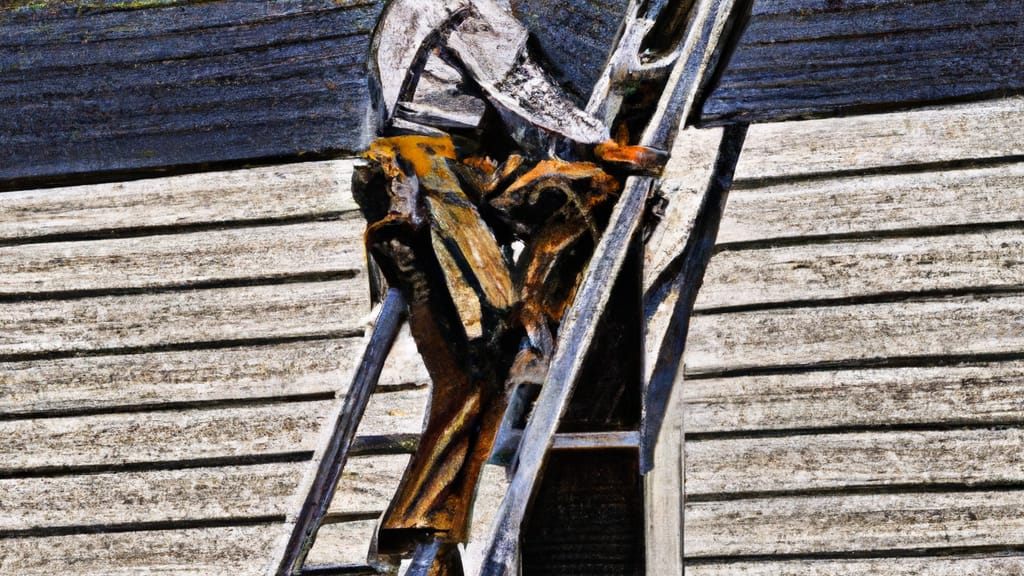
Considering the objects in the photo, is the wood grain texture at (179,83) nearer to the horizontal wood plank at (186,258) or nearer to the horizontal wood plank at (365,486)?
the horizontal wood plank at (186,258)

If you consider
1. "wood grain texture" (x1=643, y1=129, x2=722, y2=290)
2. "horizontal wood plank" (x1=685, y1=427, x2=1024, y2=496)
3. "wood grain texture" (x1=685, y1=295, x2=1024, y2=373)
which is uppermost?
"wood grain texture" (x1=685, y1=295, x2=1024, y2=373)

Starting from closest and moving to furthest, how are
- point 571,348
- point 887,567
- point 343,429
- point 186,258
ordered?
1. point 571,348
2. point 343,429
3. point 887,567
4. point 186,258

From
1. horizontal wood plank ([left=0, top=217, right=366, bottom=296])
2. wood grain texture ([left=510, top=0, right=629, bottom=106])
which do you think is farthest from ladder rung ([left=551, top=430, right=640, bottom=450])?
horizontal wood plank ([left=0, top=217, right=366, bottom=296])

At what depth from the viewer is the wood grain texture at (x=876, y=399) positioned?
221cm

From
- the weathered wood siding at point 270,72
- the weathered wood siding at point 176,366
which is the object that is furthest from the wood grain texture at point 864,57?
the weathered wood siding at point 176,366

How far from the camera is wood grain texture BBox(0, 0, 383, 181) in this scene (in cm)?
239

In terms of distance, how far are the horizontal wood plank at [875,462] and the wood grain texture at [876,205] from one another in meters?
0.44

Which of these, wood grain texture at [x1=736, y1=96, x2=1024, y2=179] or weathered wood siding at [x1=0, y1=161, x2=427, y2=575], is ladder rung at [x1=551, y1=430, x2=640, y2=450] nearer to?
weathered wood siding at [x1=0, y1=161, x2=427, y2=575]

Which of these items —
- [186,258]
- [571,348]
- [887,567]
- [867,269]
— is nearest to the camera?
[571,348]

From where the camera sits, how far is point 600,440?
1069 millimetres

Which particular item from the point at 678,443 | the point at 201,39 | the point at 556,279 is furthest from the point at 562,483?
the point at 201,39

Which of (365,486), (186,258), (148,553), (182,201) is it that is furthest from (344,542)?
(182,201)

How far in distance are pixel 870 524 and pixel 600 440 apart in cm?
133

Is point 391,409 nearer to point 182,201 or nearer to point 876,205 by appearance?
point 182,201
